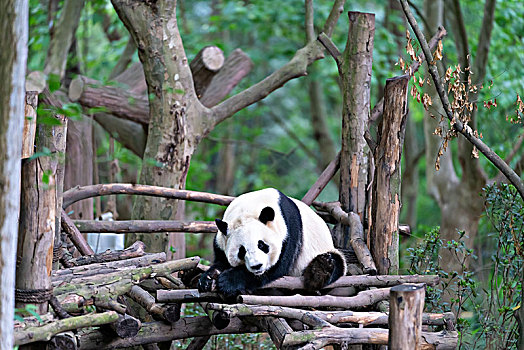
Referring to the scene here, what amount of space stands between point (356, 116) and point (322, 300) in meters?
1.98

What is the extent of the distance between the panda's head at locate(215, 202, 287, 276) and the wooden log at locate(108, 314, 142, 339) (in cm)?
70

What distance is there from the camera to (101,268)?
12.6 feet

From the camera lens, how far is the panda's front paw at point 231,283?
3777mm

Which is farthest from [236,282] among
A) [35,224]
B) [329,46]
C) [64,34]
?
[64,34]

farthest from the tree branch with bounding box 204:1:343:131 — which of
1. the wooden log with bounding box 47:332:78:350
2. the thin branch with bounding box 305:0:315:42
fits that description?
the wooden log with bounding box 47:332:78:350

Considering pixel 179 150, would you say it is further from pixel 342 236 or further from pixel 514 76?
pixel 514 76

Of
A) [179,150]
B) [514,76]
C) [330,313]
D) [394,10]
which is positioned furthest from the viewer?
[394,10]

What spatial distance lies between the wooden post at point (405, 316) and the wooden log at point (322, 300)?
2.72 feet

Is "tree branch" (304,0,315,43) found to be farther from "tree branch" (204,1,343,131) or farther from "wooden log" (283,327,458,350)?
"wooden log" (283,327,458,350)

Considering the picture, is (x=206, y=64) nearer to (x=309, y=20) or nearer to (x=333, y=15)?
(x=309, y=20)

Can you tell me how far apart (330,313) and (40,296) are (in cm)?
160

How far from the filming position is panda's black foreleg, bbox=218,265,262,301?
378 centimetres

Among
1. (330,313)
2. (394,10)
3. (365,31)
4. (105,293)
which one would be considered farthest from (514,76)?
(105,293)

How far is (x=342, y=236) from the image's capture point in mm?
5184
